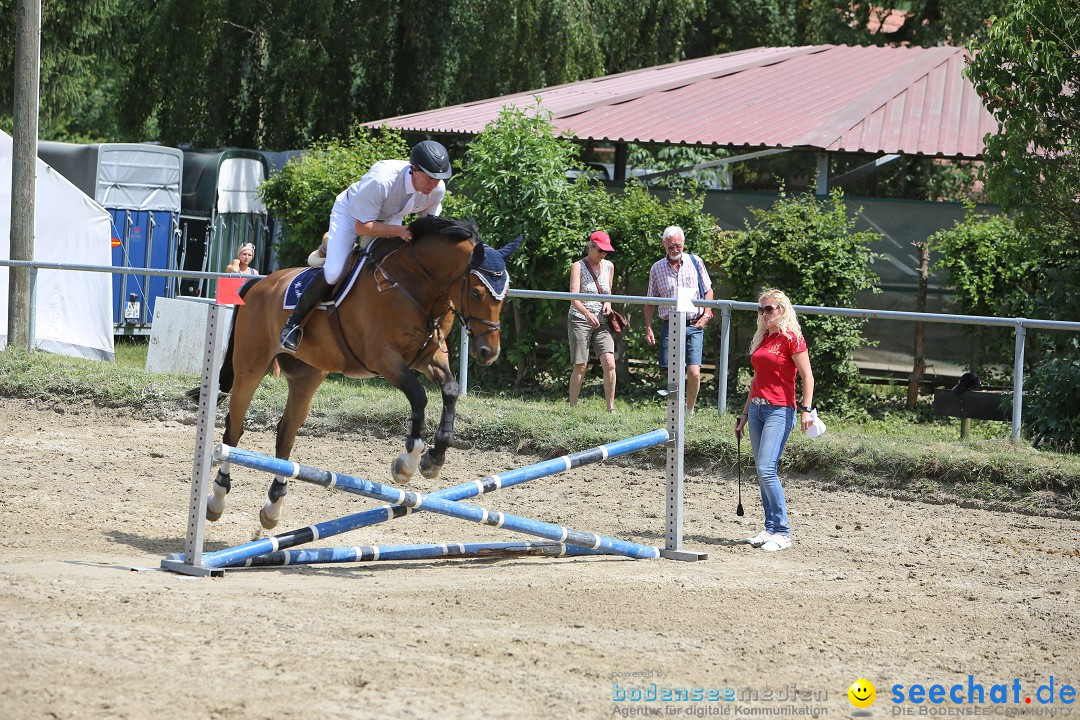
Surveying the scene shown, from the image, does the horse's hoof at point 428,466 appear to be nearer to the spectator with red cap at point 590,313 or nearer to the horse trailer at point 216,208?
the spectator with red cap at point 590,313

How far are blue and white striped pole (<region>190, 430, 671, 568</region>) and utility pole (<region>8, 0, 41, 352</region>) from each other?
27.9 ft

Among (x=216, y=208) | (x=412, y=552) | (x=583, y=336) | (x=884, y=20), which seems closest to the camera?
(x=412, y=552)

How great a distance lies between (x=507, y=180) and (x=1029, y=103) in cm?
577

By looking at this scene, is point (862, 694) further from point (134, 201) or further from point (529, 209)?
point (134, 201)

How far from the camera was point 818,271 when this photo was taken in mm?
12445

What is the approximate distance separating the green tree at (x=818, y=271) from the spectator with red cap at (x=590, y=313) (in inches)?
72.5

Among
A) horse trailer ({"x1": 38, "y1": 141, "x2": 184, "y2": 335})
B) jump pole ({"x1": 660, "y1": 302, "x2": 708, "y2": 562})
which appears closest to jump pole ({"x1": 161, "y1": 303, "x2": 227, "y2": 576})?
jump pole ({"x1": 660, "y1": 302, "x2": 708, "y2": 562})

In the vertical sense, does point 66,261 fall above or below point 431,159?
below

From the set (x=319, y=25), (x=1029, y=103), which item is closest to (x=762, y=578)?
(x=1029, y=103)

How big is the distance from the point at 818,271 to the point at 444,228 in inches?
252

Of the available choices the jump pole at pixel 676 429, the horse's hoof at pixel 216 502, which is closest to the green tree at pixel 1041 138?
the jump pole at pixel 676 429

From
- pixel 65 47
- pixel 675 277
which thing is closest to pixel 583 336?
pixel 675 277

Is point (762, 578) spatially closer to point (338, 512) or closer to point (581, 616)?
point (581, 616)

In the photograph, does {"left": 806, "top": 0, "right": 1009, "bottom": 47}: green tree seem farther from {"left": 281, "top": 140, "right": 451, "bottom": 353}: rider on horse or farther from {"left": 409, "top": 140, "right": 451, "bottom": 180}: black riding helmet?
{"left": 409, "top": 140, "right": 451, "bottom": 180}: black riding helmet
